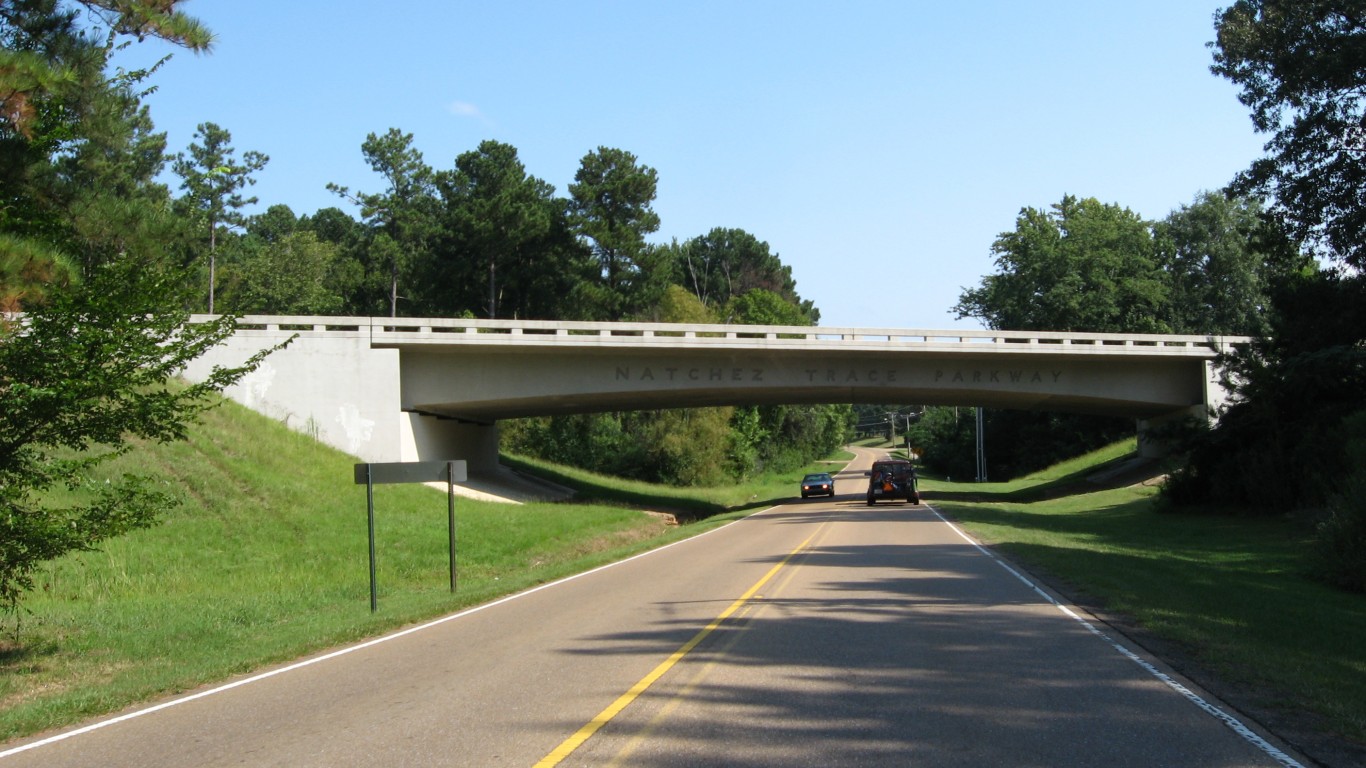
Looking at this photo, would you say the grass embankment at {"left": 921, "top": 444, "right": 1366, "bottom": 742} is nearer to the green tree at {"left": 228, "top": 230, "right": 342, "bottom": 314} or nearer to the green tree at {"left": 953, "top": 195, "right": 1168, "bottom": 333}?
the green tree at {"left": 953, "top": 195, "right": 1168, "bottom": 333}

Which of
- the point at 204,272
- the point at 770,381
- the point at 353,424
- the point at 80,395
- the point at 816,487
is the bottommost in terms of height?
the point at 816,487

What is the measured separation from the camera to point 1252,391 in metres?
35.5

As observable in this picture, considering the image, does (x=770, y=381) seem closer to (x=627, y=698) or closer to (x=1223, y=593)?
Result: (x=1223, y=593)

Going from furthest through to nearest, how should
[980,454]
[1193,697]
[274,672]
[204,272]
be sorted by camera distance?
[980,454] < [204,272] < [274,672] < [1193,697]

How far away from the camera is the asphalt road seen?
269 inches

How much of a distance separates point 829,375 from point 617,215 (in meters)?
32.8

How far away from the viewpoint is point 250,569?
2184 centimetres

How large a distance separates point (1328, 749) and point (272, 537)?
22.6 metres

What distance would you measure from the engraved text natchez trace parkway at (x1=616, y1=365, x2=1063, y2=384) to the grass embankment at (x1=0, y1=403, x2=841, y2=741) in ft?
17.3

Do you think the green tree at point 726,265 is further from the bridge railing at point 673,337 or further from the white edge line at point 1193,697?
the white edge line at point 1193,697

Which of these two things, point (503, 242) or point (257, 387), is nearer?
point (257, 387)

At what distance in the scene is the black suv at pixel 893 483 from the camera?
149 ft

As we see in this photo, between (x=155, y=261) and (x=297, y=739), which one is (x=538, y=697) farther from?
(x=155, y=261)

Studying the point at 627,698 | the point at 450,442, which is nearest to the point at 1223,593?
the point at 627,698
